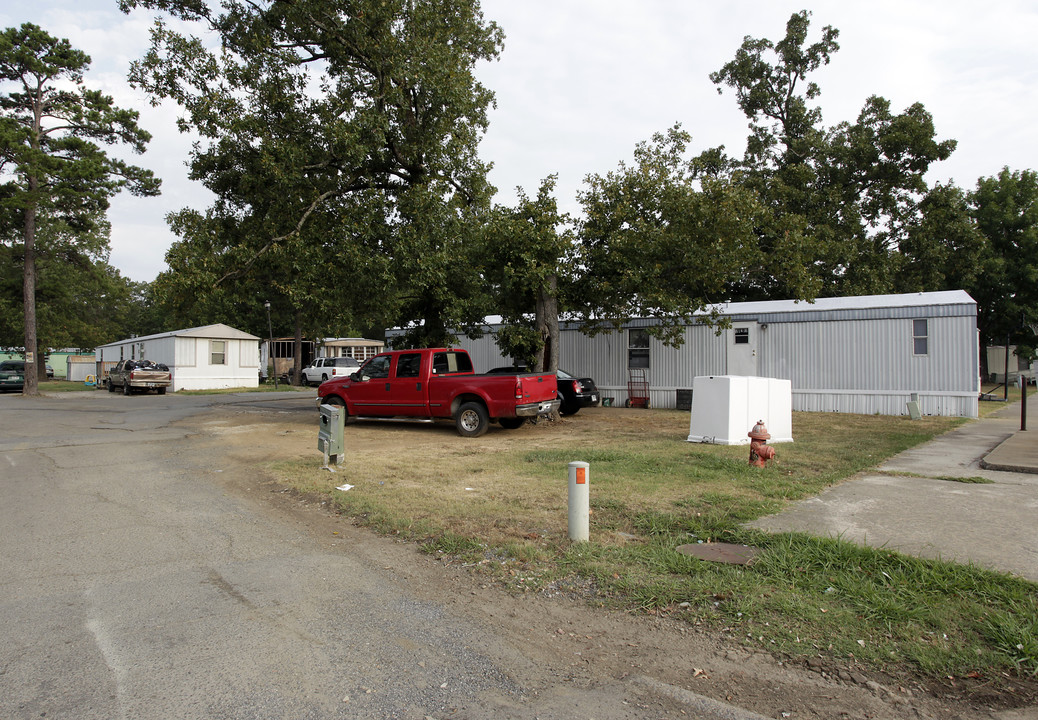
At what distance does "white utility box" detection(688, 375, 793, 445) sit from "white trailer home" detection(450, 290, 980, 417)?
7.19 meters

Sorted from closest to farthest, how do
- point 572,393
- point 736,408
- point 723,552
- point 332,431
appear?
point 723,552, point 332,431, point 736,408, point 572,393

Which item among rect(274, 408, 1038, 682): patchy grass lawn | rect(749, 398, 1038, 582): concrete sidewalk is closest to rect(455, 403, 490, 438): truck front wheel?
rect(274, 408, 1038, 682): patchy grass lawn

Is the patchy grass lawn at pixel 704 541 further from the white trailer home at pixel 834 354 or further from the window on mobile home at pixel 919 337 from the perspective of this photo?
the window on mobile home at pixel 919 337

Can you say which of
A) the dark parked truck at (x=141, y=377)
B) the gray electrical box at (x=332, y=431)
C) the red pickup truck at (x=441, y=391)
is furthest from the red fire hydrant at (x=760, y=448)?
the dark parked truck at (x=141, y=377)

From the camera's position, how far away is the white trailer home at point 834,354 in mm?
16578

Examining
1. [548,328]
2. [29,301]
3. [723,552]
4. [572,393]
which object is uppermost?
[29,301]

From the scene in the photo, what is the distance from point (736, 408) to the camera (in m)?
11.2

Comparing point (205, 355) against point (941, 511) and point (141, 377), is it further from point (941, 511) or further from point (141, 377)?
point (941, 511)

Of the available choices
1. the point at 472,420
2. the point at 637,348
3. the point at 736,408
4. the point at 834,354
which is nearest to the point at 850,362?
the point at 834,354

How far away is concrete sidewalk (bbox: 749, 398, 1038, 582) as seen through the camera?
202 inches

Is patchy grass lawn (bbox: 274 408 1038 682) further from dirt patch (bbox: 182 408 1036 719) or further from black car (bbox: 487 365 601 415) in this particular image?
black car (bbox: 487 365 601 415)

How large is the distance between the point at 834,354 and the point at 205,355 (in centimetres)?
2875

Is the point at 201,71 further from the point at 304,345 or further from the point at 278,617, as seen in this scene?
the point at 304,345

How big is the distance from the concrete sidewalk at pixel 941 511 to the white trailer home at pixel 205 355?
103ft
